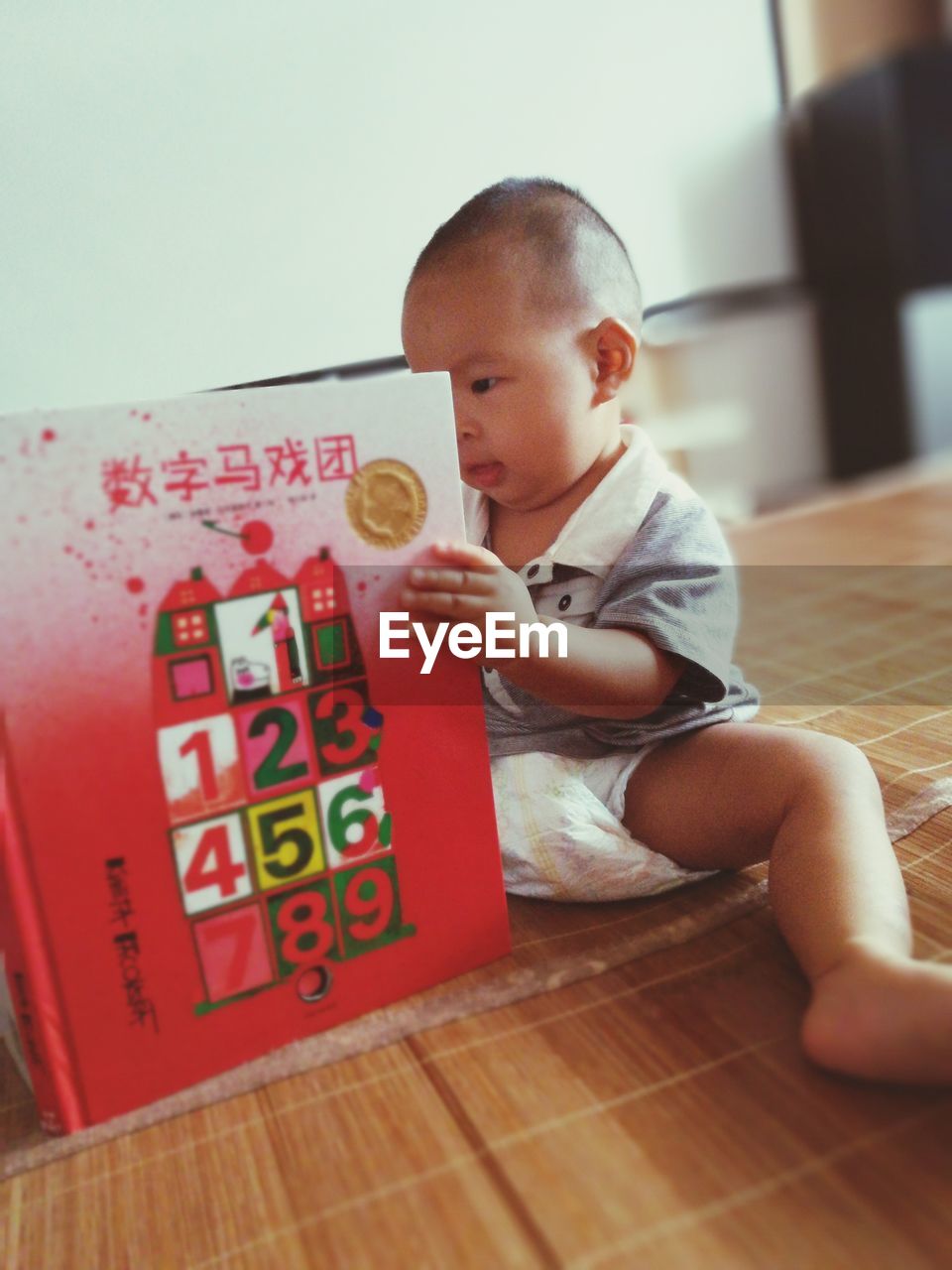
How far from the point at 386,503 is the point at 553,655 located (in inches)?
5.1

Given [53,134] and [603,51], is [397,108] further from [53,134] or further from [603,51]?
[603,51]

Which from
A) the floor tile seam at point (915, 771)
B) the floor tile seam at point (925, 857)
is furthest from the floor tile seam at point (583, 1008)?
the floor tile seam at point (915, 771)

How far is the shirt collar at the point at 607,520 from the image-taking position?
691 mm

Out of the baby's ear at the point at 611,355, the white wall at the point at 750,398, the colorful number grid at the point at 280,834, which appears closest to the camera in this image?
the colorful number grid at the point at 280,834

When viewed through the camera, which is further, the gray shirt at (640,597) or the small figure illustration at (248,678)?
the gray shirt at (640,597)

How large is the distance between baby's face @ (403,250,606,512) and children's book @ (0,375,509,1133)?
18 cm

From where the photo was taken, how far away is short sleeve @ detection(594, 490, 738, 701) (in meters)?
0.63

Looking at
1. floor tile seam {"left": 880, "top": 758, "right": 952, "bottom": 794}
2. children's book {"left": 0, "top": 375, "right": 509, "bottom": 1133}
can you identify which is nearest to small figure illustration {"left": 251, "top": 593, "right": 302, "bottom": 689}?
children's book {"left": 0, "top": 375, "right": 509, "bottom": 1133}

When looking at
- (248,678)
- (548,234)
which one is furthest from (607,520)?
(248,678)

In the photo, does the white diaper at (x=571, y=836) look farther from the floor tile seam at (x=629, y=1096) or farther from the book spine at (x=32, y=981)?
the book spine at (x=32, y=981)

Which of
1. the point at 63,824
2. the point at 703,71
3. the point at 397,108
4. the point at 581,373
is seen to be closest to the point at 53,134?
the point at 397,108

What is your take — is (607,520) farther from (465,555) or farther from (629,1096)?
(629,1096)

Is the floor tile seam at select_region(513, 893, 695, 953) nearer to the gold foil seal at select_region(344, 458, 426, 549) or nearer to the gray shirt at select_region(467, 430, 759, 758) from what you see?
the gray shirt at select_region(467, 430, 759, 758)

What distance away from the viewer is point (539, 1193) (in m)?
0.41
